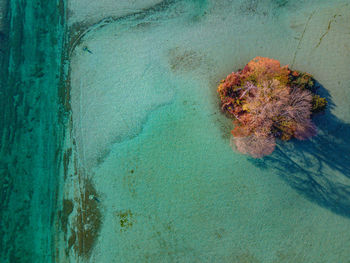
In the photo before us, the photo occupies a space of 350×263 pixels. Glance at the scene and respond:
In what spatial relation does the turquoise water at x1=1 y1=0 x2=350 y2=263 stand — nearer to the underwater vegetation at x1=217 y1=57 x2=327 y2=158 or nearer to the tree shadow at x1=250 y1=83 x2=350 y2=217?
the tree shadow at x1=250 y1=83 x2=350 y2=217

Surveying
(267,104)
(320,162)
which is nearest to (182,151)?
(267,104)

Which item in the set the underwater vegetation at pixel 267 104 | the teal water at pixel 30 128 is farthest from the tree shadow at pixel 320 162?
the teal water at pixel 30 128

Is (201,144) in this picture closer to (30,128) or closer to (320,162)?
(320,162)

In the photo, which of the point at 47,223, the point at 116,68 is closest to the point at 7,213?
the point at 47,223

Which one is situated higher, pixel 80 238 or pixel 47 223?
pixel 47 223

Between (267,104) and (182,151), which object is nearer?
(267,104)

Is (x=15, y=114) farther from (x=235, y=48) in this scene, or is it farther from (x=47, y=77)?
(x=235, y=48)
